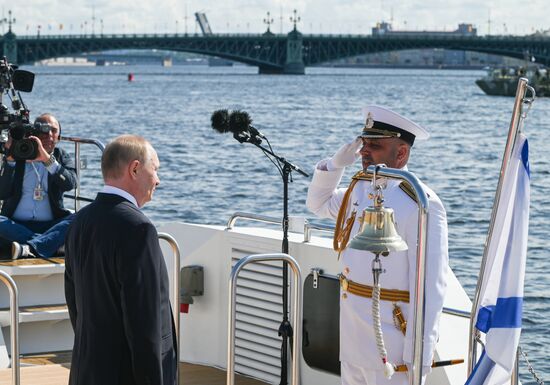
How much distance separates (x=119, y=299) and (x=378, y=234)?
91cm

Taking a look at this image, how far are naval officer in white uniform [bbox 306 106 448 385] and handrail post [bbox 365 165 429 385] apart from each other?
15cm

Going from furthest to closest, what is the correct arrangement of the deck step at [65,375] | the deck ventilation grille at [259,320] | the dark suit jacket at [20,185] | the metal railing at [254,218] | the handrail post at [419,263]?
the dark suit jacket at [20,185], the deck ventilation grille at [259,320], the deck step at [65,375], the metal railing at [254,218], the handrail post at [419,263]

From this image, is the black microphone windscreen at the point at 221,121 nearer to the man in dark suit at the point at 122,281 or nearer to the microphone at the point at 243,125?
the microphone at the point at 243,125

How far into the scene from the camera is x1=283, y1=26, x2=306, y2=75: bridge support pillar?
12469 centimetres

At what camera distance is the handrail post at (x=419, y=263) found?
4.10 m

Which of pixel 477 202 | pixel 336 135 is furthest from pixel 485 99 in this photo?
pixel 477 202

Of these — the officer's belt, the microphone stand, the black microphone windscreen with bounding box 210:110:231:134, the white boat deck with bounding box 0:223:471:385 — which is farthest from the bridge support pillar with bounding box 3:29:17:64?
the officer's belt

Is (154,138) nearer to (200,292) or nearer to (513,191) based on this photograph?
(200,292)

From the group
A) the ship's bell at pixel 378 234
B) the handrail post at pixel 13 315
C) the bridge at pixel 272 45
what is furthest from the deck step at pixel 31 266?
the bridge at pixel 272 45

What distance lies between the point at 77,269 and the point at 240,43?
4676 inches

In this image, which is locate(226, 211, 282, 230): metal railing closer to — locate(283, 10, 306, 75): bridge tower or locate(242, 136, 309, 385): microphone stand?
locate(242, 136, 309, 385): microphone stand

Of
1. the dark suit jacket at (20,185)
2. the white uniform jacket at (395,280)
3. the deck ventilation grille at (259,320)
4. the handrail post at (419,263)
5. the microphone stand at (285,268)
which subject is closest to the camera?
the handrail post at (419,263)

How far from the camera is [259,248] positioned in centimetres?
686

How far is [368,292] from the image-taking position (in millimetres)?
4668
